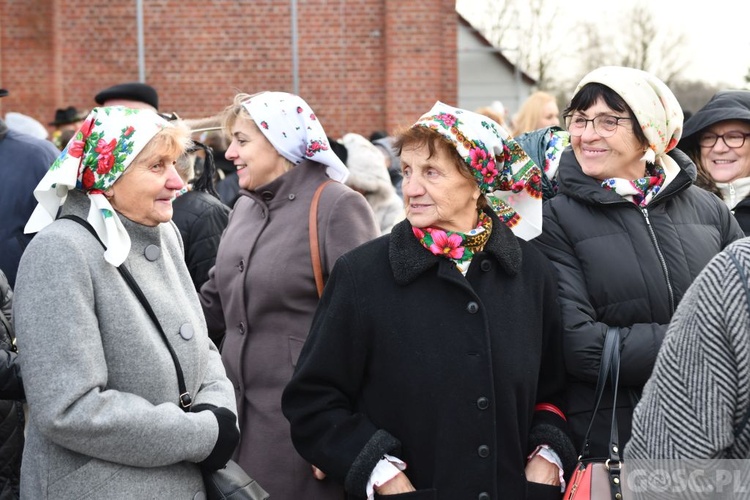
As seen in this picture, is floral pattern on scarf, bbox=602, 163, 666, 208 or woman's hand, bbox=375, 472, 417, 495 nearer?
woman's hand, bbox=375, 472, 417, 495

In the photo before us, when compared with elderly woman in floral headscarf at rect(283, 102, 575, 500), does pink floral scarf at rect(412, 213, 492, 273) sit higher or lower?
higher

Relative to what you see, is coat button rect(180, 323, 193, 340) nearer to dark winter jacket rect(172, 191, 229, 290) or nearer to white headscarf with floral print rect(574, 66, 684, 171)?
white headscarf with floral print rect(574, 66, 684, 171)

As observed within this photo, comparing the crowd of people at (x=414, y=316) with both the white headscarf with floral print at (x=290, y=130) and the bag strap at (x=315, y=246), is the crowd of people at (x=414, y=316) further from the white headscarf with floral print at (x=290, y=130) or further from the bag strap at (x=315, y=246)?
the white headscarf with floral print at (x=290, y=130)

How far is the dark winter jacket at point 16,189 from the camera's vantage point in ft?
18.8

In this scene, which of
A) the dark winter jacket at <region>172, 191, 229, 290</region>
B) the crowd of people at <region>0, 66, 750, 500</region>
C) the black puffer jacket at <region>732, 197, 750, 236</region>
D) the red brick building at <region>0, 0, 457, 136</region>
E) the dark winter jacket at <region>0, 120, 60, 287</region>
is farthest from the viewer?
the red brick building at <region>0, 0, 457, 136</region>

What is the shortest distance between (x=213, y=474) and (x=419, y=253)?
3.40 ft

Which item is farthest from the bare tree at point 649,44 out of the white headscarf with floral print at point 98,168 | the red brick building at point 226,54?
the white headscarf with floral print at point 98,168

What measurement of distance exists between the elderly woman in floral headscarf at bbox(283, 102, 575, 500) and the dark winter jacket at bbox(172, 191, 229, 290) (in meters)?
2.28

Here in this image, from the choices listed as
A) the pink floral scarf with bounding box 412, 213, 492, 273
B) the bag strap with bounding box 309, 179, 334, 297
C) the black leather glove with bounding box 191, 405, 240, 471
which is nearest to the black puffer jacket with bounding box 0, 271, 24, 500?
the black leather glove with bounding box 191, 405, 240, 471

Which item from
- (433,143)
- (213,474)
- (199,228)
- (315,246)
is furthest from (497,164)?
(199,228)

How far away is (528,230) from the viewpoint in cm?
354

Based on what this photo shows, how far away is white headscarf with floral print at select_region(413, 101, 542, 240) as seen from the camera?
3.35 m

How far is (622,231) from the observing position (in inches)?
138

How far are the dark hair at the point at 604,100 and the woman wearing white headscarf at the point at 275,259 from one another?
1.15 m
